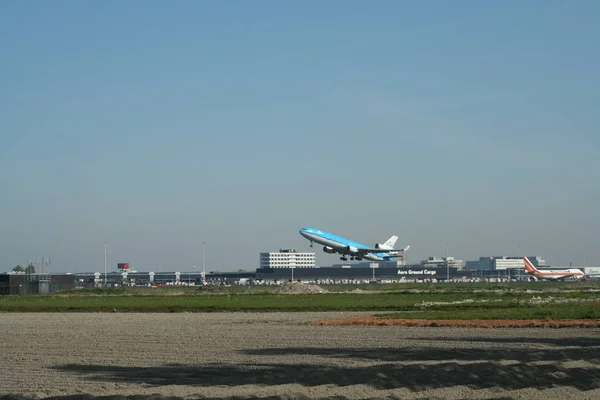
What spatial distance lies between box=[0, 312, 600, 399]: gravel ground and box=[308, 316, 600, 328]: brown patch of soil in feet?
7.00

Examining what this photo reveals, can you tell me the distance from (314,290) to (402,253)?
4317cm

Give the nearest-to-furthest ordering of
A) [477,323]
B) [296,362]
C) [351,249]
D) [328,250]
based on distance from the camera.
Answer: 1. [296,362]
2. [477,323]
3. [328,250]
4. [351,249]

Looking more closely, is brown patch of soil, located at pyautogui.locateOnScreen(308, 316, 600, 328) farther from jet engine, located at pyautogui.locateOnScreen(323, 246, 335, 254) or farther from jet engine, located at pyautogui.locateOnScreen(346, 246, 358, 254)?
jet engine, located at pyautogui.locateOnScreen(346, 246, 358, 254)

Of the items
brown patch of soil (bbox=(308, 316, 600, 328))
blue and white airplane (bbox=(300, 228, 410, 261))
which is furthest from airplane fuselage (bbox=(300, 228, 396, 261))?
brown patch of soil (bbox=(308, 316, 600, 328))

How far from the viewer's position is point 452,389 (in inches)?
773

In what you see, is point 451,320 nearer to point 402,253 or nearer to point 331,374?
point 331,374

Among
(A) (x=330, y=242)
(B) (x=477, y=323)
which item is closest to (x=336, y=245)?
(A) (x=330, y=242)

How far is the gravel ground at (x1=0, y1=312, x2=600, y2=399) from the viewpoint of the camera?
1969cm

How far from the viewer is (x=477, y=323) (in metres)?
44.0

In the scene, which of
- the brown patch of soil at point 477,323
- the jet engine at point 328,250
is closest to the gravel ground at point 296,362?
the brown patch of soil at point 477,323

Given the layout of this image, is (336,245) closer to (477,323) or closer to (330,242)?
(330,242)

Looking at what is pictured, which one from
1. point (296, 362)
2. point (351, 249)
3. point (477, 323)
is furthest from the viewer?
point (351, 249)

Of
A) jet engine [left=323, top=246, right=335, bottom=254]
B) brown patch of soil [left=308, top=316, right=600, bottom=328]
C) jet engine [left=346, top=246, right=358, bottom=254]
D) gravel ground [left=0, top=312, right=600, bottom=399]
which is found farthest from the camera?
jet engine [left=346, top=246, right=358, bottom=254]

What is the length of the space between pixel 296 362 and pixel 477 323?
767 inches
